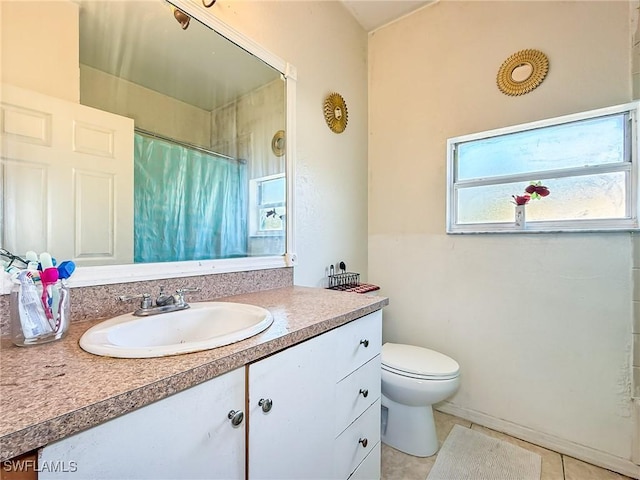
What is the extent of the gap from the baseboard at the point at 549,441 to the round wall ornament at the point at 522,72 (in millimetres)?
1828

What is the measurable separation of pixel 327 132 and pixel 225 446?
1.63m

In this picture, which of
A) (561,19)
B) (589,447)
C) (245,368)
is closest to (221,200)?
(245,368)

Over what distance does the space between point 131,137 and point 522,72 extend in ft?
6.38

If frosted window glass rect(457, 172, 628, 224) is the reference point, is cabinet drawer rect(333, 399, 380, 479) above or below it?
below

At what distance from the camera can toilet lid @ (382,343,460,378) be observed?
1435 mm

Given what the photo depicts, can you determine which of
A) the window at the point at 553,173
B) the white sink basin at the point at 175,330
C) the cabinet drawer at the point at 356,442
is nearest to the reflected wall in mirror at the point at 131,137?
the white sink basin at the point at 175,330

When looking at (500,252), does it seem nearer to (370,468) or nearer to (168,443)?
(370,468)

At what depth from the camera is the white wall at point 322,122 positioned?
1.51 metres

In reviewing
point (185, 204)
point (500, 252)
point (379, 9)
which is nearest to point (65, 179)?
point (185, 204)

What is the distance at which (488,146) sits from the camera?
1.74 m

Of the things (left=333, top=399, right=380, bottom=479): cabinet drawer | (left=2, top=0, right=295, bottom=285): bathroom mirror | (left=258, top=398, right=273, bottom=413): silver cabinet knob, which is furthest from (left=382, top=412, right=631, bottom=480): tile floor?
(left=2, top=0, right=295, bottom=285): bathroom mirror

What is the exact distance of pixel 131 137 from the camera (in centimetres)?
102

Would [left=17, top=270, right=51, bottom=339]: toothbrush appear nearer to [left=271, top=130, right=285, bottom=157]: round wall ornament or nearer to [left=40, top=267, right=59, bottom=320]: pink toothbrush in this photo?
[left=40, top=267, right=59, bottom=320]: pink toothbrush

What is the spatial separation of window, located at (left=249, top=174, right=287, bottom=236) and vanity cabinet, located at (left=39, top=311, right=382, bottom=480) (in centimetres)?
67
